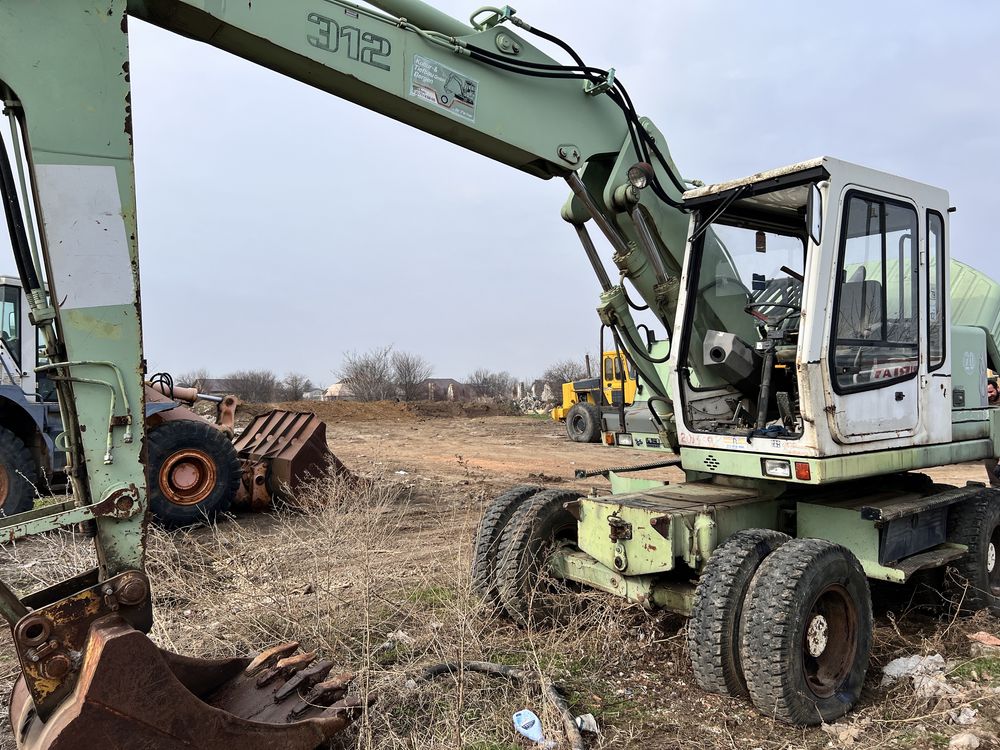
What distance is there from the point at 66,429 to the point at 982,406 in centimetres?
588

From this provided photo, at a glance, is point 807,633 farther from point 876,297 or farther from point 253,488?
point 253,488

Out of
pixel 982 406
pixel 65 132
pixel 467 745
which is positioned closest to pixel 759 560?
pixel 467 745

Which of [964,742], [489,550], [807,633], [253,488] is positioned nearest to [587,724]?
[807,633]

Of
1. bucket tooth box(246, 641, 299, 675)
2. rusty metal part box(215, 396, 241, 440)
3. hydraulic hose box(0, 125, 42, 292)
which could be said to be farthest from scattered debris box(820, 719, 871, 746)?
rusty metal part box(215, 396, 241, 440)

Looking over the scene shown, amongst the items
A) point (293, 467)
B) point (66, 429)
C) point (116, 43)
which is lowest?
point (293, 467)

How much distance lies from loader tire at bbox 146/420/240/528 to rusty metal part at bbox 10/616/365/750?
5027 mm

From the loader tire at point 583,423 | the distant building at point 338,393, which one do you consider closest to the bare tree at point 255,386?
the distant building at point 338,393

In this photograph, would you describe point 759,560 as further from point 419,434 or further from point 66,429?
point 419,434

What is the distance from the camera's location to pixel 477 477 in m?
12.2

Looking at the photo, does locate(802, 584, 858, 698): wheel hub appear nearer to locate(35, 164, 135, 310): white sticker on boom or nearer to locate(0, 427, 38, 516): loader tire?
locate(35, 164, 135, 310): white sticker on boom

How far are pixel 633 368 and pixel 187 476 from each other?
201 inches

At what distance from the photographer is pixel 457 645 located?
157 inches

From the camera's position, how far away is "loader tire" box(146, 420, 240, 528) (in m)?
7.66

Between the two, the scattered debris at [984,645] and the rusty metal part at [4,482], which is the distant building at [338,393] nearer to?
the rusty metal part at [4,482]
